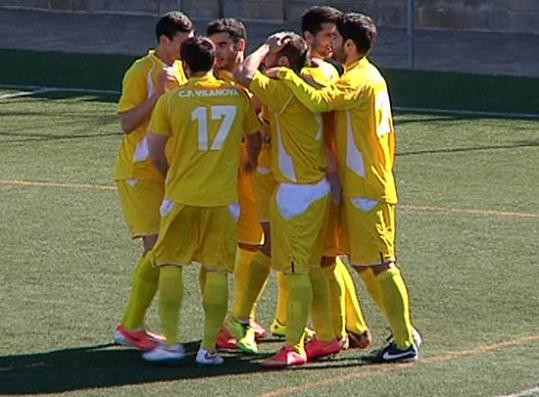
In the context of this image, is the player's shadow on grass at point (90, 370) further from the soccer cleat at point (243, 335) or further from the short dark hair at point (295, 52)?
the short dark hair at point (295, 52)

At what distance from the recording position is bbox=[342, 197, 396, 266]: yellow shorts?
378 inches

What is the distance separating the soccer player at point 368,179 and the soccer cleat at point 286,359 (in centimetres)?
50

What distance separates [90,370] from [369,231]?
1.68 m

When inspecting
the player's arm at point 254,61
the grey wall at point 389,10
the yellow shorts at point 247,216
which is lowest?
the grey wall at point 389,10

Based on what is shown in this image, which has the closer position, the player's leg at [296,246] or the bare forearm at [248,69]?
the bare forearm at [248,69]

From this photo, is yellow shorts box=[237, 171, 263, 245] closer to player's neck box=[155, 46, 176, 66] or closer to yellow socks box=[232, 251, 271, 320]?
yellow socks box=[232, 251, 271, 320]

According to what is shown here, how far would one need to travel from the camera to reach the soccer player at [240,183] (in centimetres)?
984

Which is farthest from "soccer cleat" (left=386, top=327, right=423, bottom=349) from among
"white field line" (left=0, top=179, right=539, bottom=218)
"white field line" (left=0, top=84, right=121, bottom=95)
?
"white field line" (left=0, top=84, right=121, bottom=95)

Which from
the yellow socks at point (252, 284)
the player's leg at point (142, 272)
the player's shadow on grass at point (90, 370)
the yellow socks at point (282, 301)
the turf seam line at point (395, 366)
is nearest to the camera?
the turf seam line at point (395, 366)

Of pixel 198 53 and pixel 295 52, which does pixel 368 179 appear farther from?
pixel 198 53

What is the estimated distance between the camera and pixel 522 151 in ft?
54.0

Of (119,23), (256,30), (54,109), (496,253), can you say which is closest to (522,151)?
(496,253)

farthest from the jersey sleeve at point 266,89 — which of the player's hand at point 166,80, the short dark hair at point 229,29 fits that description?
the player's hand at point 166,80

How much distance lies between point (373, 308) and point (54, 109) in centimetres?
845
